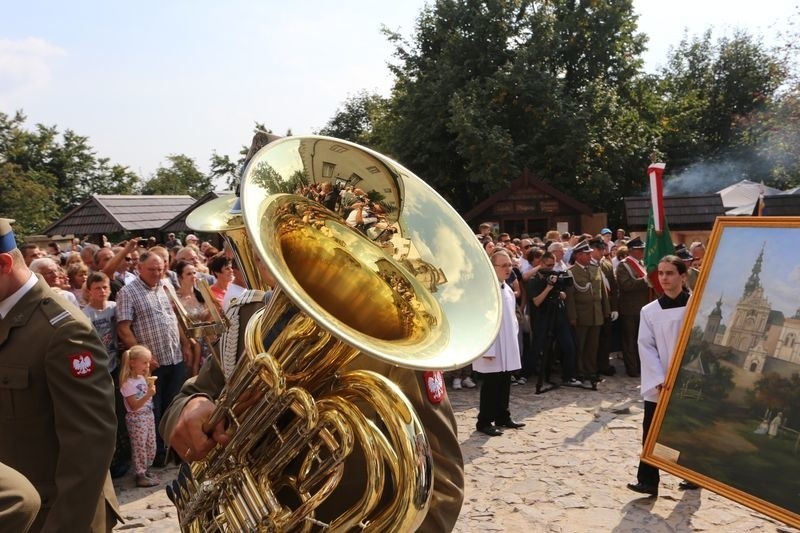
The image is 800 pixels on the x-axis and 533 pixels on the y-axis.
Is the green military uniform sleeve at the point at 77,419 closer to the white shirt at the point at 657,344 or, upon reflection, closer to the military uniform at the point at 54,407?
the military uniform at the point at 54,407

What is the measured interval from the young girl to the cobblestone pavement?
0.23m

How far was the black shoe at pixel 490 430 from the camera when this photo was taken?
269 inches

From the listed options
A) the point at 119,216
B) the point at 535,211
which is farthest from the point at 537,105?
the point at 119,216

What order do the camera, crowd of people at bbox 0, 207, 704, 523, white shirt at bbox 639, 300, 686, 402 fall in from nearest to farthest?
crowd of people at bbox 0, 207, 704, 523, white shirt at bbox 639, 300, 686, 402, the camera

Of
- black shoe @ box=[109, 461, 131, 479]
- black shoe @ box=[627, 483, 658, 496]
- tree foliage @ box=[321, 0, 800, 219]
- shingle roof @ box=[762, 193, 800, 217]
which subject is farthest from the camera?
tree foliage @ box=[321, 0, 800, 219]

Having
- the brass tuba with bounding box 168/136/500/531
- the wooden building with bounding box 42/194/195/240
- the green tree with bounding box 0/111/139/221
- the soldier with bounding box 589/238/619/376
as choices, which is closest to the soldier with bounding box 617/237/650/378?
the soldier with bounding box 589/238/619/376

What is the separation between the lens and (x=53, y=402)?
2.35 meters

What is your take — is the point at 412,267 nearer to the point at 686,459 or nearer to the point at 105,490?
the point at 105,490

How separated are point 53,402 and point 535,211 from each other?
19.6m

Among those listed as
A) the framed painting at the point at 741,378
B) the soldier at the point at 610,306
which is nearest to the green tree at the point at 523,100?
the soldier at the point at 610,306

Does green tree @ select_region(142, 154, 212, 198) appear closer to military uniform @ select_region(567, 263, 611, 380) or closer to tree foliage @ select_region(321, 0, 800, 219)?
tree foliage @ select_region(321, 0, 800, 219)

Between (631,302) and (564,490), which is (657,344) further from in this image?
(631,302)

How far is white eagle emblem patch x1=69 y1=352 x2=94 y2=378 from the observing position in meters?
2.37

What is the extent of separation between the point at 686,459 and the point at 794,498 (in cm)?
67
